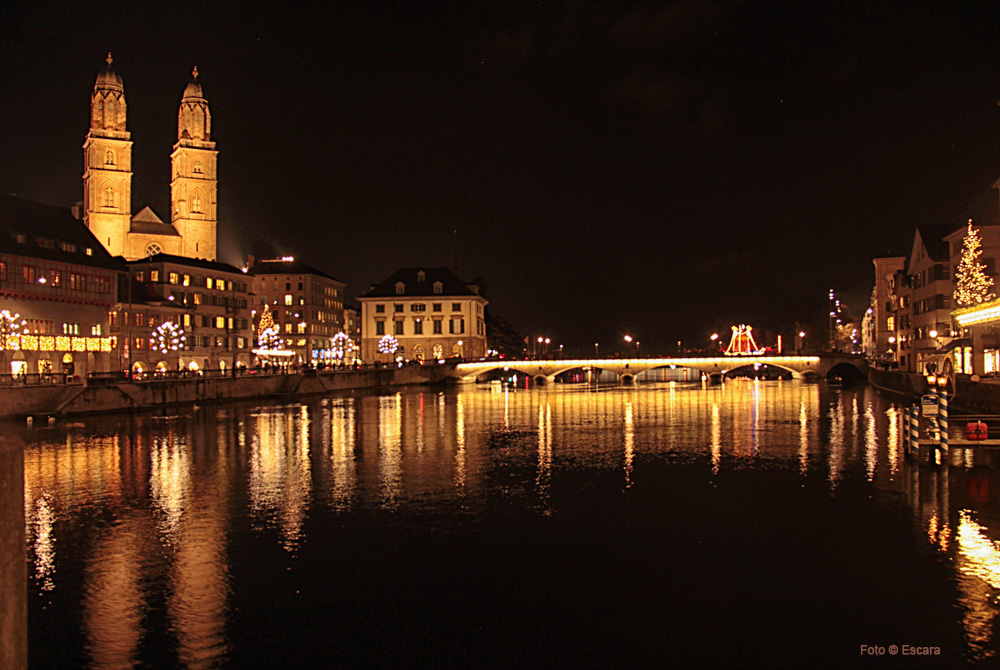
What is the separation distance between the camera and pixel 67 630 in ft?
38.1

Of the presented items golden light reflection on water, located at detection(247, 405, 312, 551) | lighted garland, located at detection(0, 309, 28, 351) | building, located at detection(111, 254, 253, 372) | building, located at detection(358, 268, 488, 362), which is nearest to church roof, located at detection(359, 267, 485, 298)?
building, located at detection(358, 268, 488, 362)

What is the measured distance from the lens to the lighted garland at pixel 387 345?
113m

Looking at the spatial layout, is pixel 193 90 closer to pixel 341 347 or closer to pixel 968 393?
pixel 341 347

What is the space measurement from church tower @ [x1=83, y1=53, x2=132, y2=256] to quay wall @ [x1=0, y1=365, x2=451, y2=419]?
47.8 m

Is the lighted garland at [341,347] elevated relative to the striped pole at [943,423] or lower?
elevated

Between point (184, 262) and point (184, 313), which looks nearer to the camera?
point (184, 313)

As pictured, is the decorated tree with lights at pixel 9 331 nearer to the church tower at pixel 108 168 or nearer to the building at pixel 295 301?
the church tower at pixel 108 168

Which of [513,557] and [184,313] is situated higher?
[184,313]

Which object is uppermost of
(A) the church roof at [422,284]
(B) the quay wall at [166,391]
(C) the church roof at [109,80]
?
(C) the church roof at [109,80]

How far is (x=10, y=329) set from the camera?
182ft

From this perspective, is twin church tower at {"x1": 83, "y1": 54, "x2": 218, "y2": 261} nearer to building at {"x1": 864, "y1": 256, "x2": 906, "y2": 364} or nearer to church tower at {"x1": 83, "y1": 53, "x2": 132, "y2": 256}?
church tower at {"x1": 83, "y1": 53, "x2": 132, "y2": 256}

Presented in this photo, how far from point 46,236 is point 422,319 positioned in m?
58.8

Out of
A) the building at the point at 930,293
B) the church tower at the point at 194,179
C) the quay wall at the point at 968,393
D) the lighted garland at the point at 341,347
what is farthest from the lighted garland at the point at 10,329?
the building at the point at 930,293

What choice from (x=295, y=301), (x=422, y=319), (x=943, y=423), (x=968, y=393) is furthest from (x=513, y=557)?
(x=295, y=301)
